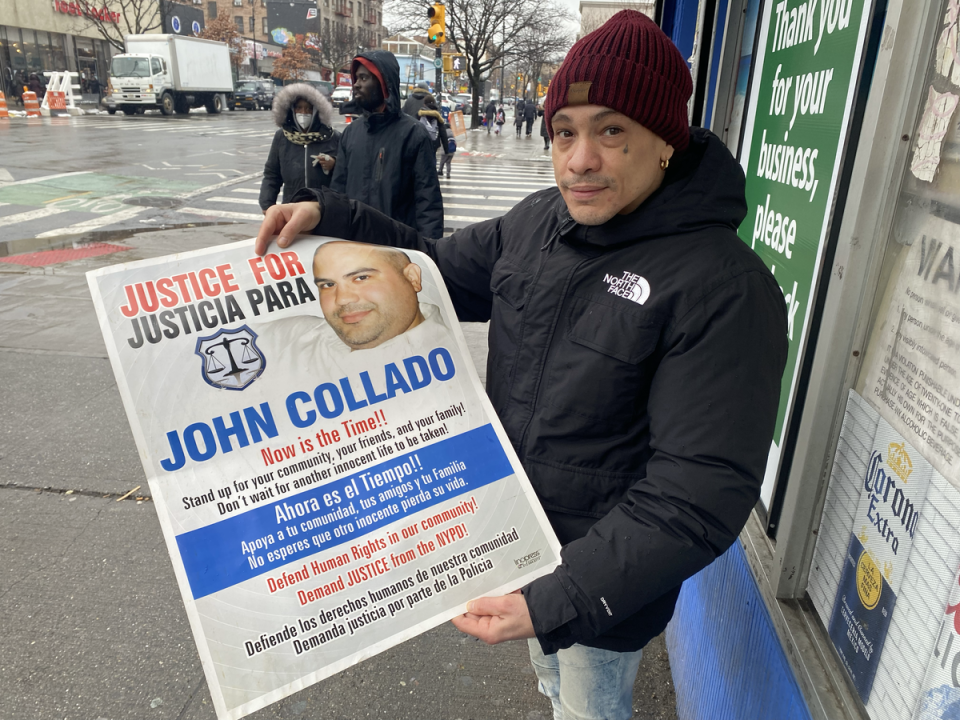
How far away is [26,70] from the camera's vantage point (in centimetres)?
3609

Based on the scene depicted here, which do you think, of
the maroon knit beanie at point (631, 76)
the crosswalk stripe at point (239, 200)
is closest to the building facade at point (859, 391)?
the maroon knit beanie at point (631, 76)

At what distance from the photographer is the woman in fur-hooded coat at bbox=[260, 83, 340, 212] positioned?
5148 millimetres

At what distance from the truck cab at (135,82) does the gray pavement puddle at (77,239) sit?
977 inches

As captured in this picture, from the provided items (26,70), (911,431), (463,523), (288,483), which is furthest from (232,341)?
(26,70)

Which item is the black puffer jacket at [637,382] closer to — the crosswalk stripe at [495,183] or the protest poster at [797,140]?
the protest poster at [797,140]

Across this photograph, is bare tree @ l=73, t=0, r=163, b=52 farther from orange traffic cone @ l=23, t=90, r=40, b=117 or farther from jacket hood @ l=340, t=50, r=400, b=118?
jacket hood @ l=340, t=50, r=400, b=118

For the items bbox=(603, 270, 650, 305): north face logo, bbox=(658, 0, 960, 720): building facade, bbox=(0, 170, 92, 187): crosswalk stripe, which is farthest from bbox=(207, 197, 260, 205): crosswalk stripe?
bbox=(603, 270, 650, 305): north face logo

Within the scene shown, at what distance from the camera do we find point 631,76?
1.24 meters

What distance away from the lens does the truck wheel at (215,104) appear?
3581 centimetres

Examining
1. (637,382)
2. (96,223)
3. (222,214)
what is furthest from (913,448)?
(222,214)

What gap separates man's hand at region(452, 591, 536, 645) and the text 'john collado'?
0.44m

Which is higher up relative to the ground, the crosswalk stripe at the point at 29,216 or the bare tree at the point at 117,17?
the bare tree at the point at 117,17

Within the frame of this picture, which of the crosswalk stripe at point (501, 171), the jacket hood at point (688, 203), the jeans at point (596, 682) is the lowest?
the crosswalk stripe at point (501, 171)

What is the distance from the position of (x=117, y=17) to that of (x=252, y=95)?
33.6 feet
